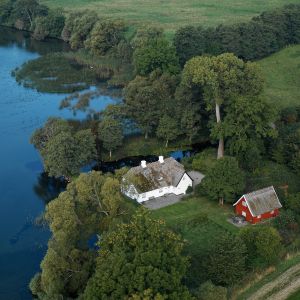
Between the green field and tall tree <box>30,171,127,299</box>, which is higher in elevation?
tall tree <box>30,171,127,299</box>

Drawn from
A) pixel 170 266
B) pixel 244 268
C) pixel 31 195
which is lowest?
pixel 31 195

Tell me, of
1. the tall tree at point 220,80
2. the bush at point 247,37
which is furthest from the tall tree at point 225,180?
the bush at point 247,37

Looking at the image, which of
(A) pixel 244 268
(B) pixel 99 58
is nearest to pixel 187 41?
(B) pixel 99 58

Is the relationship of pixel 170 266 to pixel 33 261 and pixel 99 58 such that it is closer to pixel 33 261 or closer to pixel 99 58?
pixel 33 261

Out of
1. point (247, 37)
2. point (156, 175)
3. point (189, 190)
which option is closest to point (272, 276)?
point (189, 190)

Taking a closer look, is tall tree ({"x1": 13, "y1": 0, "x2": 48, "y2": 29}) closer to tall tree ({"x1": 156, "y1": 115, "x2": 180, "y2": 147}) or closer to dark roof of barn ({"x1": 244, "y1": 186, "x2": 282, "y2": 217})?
tall tree ({"x1": 156, "y1": 115, "x2": 180, "y2": 147})

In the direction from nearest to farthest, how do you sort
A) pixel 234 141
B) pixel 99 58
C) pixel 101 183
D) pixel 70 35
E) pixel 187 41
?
pixel 101 183 → pixel 234 141 → pixel 187 41 → pixel 99 58 → pixel 70 35

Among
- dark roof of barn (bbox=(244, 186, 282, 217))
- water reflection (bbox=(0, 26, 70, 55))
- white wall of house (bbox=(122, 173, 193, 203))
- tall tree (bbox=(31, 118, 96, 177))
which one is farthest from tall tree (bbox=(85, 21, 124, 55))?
dark roof of barn (bbox=(244, 186, 282, 217))
